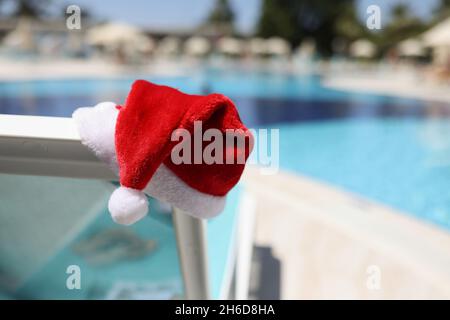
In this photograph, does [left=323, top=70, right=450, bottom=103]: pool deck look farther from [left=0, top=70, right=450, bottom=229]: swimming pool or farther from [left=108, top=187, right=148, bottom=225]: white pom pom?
[left=108, top=187, right=148, bottom=225]: white pom pom

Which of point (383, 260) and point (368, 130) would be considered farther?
point (368, 130)

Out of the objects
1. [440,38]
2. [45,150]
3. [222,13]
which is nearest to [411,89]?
[440,38]

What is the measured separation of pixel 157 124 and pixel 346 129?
946 cm

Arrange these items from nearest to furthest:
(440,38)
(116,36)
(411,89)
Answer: (440,38) → (411,89) → (116,36)

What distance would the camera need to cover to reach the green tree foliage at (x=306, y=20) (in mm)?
37062

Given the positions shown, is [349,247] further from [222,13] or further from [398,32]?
[222,13]

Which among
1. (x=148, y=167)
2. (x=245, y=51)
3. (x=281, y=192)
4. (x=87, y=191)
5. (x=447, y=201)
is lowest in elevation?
(x=447, y=201)

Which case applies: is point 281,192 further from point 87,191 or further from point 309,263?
point 87,191

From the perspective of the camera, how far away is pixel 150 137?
0.87 metres

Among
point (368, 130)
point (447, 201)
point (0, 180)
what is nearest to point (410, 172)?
point (447, 201)

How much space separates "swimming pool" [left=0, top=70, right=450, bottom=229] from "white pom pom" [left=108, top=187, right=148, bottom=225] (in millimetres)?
630

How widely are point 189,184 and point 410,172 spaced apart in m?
6.27

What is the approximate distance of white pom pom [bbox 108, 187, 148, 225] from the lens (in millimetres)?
878
